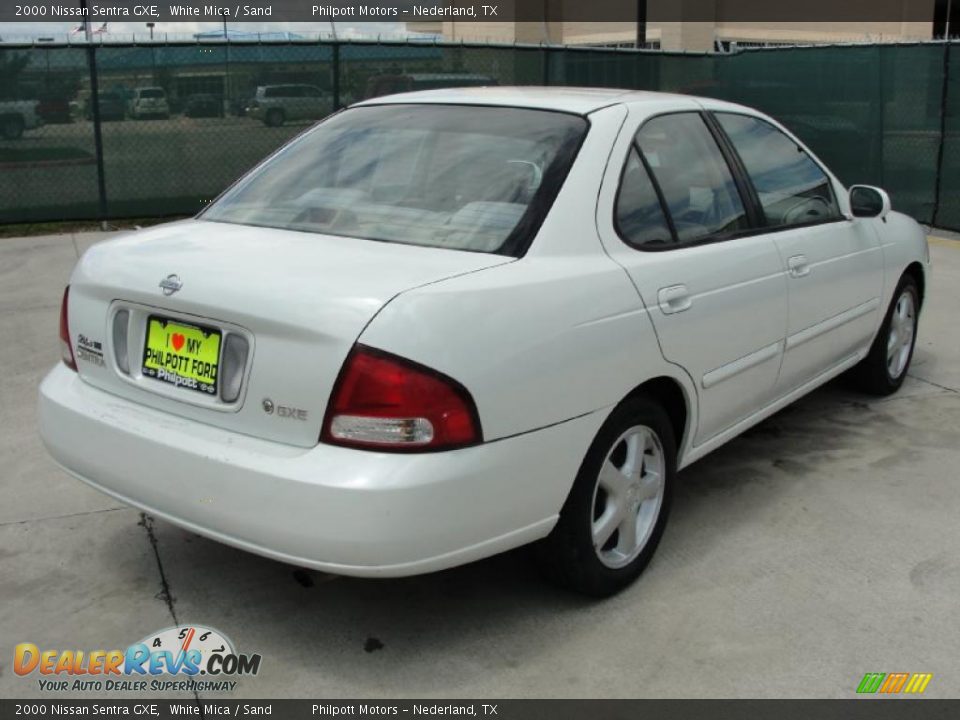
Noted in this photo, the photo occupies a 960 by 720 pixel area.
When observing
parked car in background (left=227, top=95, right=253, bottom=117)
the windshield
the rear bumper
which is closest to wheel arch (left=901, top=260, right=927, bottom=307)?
the windshield

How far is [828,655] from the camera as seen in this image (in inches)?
123

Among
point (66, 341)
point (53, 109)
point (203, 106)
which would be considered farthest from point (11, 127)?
point (66, 341)

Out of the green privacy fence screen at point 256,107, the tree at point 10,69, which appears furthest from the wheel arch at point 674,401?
the tree at point 10,69

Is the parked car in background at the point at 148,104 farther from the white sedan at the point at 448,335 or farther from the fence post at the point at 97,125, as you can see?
the white sedan at the point at 448,335

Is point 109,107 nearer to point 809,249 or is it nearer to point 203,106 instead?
point 203,106

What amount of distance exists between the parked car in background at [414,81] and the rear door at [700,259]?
8.56 m

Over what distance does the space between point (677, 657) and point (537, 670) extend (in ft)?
1.38

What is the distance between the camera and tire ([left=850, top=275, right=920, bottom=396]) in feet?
17.8

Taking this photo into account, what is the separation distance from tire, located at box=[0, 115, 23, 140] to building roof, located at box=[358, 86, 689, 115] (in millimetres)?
8314

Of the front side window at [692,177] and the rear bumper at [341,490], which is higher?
the front side window at [692,177]

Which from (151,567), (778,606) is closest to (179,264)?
(151,567)

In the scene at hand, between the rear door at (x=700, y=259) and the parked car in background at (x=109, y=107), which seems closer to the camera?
the rear door at (x=700, y=259)

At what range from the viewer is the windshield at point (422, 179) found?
128 inches
